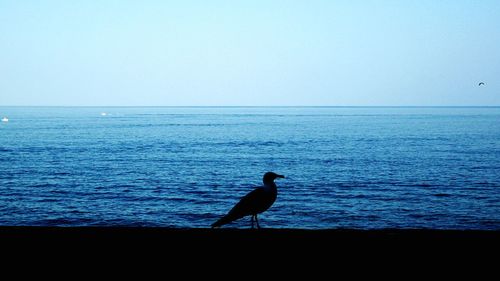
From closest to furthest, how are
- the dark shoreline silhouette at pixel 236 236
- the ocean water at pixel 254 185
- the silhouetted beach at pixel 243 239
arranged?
the silhouetted beach at pixel 243 239, the dark shoreline silhouette at pixel 236 236, the ocean water at pixel 254 185

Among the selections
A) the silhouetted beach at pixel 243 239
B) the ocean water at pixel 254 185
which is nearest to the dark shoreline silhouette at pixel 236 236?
the silhouetted beach at pixel 243 239

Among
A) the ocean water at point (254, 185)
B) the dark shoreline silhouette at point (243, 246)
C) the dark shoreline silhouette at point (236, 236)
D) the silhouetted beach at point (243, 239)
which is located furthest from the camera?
the ocean water at point (254, 185)

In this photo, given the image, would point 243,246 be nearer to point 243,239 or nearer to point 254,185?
point 243,239

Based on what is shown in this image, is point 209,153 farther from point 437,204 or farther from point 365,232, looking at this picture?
point 365,232

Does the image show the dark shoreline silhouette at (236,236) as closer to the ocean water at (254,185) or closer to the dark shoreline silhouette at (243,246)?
the dark shoreline silhouette at (243,246)

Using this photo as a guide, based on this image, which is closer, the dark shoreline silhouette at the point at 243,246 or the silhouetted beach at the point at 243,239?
the dark shoreline silhouette at the point at 243,246

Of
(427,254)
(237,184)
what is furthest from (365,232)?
(237,184)

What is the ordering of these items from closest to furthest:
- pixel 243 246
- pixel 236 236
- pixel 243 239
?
pixel 243 246, pixel 243 239, pixel 236 236

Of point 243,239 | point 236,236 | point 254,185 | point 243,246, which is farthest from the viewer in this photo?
point 254,185

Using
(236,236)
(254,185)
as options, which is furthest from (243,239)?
(254,185)

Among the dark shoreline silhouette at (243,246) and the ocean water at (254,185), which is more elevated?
the dark shoreline silhouette at (243,246)

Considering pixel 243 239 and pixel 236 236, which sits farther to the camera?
pixel 236 236

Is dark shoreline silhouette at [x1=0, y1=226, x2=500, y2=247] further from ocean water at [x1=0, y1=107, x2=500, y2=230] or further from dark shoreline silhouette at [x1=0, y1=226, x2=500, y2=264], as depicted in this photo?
ocean water at [x1=0, y1=107, x2=500, y2=230]

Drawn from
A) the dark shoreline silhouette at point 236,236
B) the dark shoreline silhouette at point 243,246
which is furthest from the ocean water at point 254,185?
the dark shoreline silhouette at point 243,246
